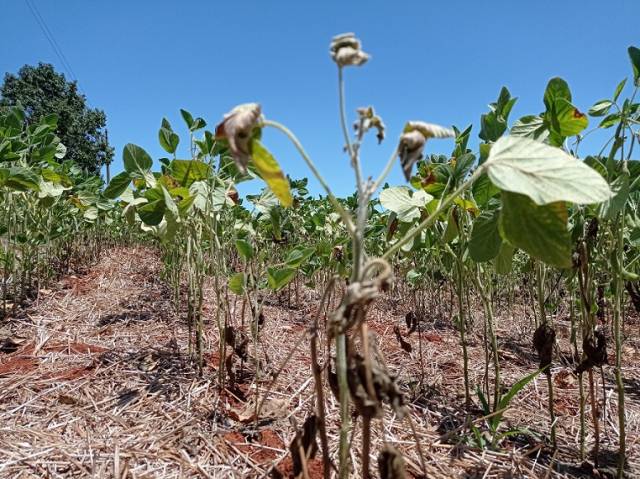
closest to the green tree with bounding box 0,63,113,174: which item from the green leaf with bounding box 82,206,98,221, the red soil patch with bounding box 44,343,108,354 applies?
the green leaf with bounding box 82,206,98,221

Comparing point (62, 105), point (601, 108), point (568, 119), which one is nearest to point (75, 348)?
point (568, 119)

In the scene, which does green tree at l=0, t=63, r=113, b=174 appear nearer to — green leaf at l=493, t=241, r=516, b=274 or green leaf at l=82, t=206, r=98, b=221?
green leaf at l=82, t=206, r=98, b=221

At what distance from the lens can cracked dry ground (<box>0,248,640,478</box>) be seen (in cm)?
108

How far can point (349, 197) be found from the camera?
5660 millimetres

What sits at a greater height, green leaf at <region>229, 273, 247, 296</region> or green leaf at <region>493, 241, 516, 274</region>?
green leaf at <region>493, 241, 516, 274</region>

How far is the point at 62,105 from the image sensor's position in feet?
57.5

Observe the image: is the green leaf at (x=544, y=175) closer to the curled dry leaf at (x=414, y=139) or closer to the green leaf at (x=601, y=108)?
the curled dry leaf at (x=414, y=139)

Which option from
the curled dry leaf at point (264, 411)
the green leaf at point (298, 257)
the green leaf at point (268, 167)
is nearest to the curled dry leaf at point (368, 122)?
the green leaf at point (268, 167)

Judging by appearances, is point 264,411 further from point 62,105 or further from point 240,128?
point 62,105

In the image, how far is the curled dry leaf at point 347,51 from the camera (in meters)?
0.47

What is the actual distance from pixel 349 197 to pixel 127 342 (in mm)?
4016

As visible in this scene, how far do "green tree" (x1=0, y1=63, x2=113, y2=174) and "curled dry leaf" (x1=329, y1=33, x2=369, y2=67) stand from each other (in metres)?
19.8

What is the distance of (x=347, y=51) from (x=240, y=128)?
0.15 m

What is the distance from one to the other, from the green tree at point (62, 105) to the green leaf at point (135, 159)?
1865 centimetres
